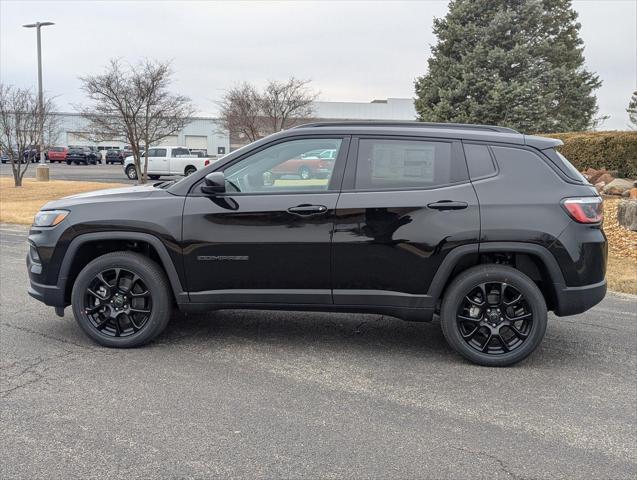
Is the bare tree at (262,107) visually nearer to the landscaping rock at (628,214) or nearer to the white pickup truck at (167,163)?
the white pickup truck at (167,163)

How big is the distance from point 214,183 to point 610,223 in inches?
339

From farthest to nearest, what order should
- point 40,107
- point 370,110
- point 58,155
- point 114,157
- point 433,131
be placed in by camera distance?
point 370,110 < point 114,157 < point 58,155 < point 40,107 < point 433,131

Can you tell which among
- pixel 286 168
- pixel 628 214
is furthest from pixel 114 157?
pixel 286 168

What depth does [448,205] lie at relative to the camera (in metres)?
4.31

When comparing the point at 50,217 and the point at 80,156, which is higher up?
the point at 80,156

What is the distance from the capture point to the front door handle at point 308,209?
439 cm

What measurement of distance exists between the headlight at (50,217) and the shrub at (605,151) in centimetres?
1202

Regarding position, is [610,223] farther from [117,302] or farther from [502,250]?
[117,302]

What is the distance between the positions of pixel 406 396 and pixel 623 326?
9.65ft

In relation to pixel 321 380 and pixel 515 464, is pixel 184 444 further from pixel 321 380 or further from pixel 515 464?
pixel 515 464

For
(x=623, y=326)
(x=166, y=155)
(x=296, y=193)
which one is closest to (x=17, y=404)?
(x=296, y=193)

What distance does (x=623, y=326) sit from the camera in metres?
5.59

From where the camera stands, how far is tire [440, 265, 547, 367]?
4.32 m


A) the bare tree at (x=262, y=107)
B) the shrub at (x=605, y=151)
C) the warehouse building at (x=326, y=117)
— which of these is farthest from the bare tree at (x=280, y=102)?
the warehouse building at (x=326, y=117)
